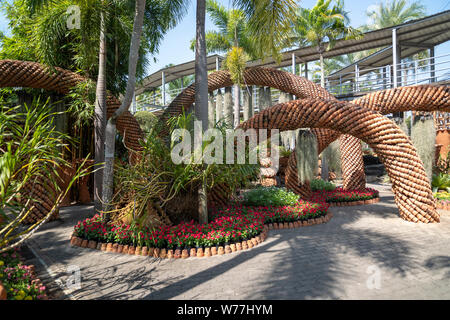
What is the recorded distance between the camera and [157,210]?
4.89 metres

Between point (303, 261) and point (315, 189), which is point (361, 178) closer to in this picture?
point (315, 189)

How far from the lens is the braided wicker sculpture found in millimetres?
5461

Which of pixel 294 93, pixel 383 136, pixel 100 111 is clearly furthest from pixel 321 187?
pixel 100 111

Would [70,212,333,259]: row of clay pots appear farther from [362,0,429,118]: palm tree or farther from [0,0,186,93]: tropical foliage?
[362,0,429,118]: palm tree

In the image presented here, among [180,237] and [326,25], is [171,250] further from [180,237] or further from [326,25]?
[326,25]

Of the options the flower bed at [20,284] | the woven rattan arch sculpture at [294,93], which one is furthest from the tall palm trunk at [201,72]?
the flower bed at [20,284]

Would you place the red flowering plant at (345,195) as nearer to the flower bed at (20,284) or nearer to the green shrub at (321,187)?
the green shrub at (321,187)

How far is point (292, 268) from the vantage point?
3447 millimetres

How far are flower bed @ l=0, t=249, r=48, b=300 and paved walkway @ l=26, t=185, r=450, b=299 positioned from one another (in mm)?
352

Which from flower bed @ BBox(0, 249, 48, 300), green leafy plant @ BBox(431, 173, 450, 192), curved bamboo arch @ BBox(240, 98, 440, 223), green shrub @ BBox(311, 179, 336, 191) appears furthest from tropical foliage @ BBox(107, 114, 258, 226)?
green leafy plant @ BBox(431, 173, 450, 192)
